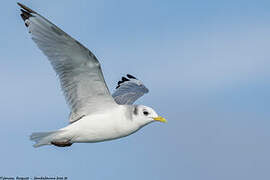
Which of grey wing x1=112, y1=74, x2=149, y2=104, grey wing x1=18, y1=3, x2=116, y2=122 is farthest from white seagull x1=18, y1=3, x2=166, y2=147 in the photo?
grey wing x1=112, y1=74, x2=149, y2=104

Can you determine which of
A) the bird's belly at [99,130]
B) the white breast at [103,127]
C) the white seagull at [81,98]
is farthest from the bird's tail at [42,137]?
the bird's belly at [99,130]

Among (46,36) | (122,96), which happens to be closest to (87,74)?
(46,36)

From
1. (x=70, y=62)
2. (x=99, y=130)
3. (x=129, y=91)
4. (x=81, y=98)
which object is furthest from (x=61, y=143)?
(x=129, y=91)

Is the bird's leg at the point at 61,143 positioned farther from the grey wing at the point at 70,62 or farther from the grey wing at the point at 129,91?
the grey wing at the point at 129,91

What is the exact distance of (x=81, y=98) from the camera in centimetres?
1114

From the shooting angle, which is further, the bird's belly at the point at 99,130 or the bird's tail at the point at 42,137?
the bird's tail at the point at 42,137

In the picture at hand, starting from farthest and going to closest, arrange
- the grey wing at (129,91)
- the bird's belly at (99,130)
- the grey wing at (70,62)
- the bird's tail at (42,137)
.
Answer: the grey wing at (129,91), the bird's tail at (42,137), the bird's belly at (99,130), the grey wing at (70,62)

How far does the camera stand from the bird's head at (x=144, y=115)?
36.0ft

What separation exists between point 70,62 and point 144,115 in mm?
1760

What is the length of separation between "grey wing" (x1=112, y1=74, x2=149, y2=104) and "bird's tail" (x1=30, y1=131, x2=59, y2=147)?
2.50m

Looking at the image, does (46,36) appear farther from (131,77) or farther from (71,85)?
(131,77)

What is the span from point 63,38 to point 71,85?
3.31 ft

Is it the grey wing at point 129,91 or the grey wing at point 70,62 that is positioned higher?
the grey wing at point 70,62

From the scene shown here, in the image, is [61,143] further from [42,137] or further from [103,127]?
[103,127]
